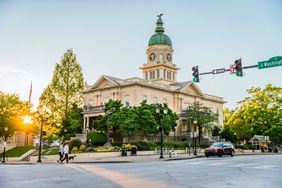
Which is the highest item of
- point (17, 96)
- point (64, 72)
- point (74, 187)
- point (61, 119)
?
point (64, 72)

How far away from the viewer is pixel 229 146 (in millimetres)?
32938

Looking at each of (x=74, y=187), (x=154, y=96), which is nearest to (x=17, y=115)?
(x=154, y=96)

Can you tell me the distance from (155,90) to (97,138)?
17.3m

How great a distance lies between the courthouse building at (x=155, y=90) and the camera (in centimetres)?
5675

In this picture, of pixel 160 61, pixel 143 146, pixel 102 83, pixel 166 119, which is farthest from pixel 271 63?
pixel 160 61

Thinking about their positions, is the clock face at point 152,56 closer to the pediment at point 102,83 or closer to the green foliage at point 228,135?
the pediment at point 102,83

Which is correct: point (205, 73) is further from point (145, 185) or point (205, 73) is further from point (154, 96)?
point (154, 96)

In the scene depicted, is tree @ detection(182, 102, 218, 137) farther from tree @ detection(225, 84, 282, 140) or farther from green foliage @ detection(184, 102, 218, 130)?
tree @ detection(225, 84, 282, 140)

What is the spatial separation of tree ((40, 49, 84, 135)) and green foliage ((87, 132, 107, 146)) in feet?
34.1

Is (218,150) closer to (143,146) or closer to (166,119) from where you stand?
(143,146)

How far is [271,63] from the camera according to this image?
15.9 m

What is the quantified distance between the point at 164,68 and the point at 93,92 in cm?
1749

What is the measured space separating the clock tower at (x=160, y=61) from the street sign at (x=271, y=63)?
5295cm

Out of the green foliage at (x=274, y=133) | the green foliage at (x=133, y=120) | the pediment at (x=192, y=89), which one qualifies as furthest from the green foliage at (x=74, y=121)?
the green foliage at (x=274, y=133)
